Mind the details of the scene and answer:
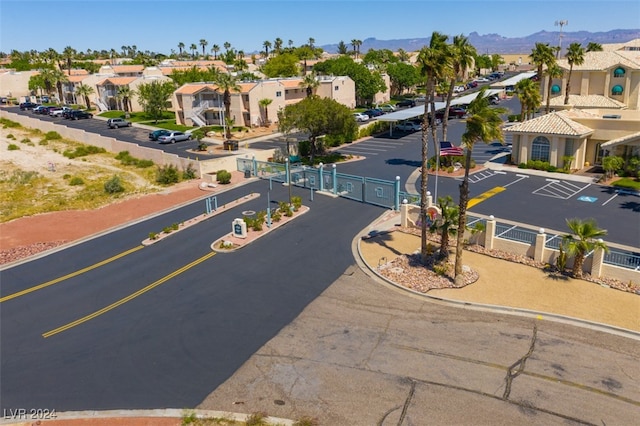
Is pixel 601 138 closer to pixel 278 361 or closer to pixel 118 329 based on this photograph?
pixel 278 361

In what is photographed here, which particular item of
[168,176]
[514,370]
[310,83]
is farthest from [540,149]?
[310,83]

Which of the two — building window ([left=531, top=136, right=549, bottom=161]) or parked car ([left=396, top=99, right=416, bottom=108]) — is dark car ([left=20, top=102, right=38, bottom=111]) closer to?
parked car ([left=396, top=99, right=416, bottom=108])

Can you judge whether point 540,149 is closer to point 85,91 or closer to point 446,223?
point 446,223

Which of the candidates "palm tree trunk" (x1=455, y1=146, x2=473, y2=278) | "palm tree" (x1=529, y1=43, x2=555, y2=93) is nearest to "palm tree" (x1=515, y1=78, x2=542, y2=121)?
"palm tree" (x1=529, y1=43, x2=555, y2=93)

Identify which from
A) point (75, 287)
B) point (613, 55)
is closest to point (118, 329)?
point (75, 287)

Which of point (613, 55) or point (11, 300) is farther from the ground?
point (613, 55)
